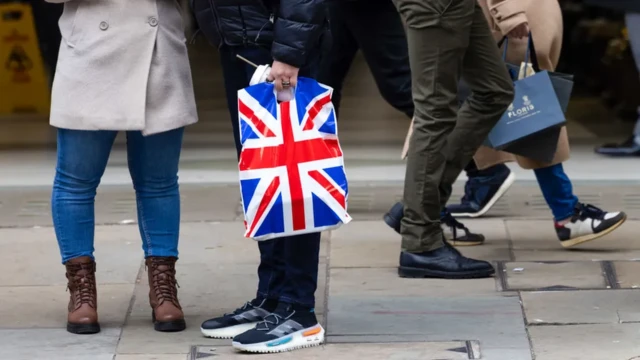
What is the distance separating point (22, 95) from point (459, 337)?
6461mm

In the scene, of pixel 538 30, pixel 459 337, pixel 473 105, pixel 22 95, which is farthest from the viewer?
pixel 22 95

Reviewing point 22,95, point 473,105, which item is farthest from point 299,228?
point 22,95

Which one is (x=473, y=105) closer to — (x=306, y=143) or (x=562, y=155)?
(x=562, y=155)

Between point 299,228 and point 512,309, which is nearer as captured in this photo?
point 299,228

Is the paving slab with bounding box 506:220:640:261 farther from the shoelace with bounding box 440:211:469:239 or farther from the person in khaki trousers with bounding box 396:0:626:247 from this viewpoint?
the shoelace with bounding box 440:211:469:239

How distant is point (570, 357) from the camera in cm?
399

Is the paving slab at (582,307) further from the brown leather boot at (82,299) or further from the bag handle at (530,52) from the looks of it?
the brown leather boot at (82,299)

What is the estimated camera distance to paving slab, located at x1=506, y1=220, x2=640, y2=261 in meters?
5.39

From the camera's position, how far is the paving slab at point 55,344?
409 centimetres

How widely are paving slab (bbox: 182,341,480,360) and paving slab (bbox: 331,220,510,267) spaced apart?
1.16 m

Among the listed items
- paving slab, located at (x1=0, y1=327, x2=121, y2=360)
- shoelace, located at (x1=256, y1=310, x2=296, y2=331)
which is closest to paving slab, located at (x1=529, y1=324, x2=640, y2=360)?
shoelace, located at (x1=256, y1=310, x2=296, y2=331)

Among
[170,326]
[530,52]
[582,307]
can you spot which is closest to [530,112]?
[530,52]

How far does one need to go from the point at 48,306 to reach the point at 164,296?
0.59m

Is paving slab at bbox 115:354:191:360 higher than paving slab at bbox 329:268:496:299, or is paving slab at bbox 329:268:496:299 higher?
paving slab at bbox 115:354:191:360
